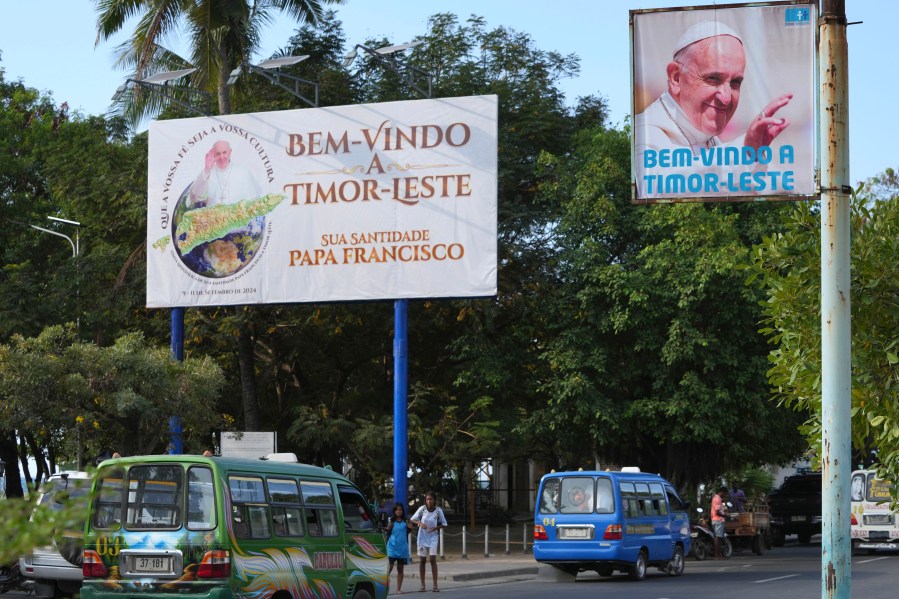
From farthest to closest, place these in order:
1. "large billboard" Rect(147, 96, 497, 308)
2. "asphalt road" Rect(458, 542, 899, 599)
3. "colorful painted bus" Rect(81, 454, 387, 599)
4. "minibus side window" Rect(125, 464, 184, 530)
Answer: "large billboard" Rect(147, 96, 497, 308), "asphalt road" Rect(458, 542, 899, 599), "minibus side window" Rect(125, 464, 184, 530), "colorful painted bus" Rect(81, 454, 387, 599)

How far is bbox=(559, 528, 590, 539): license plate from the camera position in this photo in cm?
2397

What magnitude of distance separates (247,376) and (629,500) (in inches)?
475

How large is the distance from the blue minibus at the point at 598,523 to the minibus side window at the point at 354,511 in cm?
916

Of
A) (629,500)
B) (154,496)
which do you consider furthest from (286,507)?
(629,500)

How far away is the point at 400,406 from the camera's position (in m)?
26.4

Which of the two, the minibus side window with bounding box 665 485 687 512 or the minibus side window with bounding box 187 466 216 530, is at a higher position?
the minibus side window with bounding box 187 466 216 530

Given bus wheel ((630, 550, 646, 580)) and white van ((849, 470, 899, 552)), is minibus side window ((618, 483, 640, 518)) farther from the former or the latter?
white van ((849, 470, 899, 552))

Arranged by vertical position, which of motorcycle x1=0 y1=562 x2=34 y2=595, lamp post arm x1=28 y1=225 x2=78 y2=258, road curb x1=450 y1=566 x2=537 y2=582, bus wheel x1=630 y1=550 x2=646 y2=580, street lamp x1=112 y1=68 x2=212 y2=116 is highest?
street lamp x1=112 y1=68 x2=212 y2=116

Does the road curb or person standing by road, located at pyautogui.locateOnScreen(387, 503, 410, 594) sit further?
the road curb

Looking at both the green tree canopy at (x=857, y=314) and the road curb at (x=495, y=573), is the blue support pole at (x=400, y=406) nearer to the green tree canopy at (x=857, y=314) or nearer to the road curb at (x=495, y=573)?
the road curb at (x=495, y=573)

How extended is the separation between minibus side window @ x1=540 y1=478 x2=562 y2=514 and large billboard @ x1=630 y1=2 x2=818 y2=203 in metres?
15.5

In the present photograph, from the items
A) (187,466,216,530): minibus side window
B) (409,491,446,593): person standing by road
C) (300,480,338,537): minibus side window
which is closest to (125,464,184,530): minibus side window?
(187,466,216,530): minibus side window

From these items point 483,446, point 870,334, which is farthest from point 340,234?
point 870,334

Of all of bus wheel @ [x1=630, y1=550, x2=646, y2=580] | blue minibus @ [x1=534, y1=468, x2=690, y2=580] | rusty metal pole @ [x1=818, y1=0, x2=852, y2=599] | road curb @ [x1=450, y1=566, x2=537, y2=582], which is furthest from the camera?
road curb @ [x1=450, y1=566, x2=537, y2=582]
